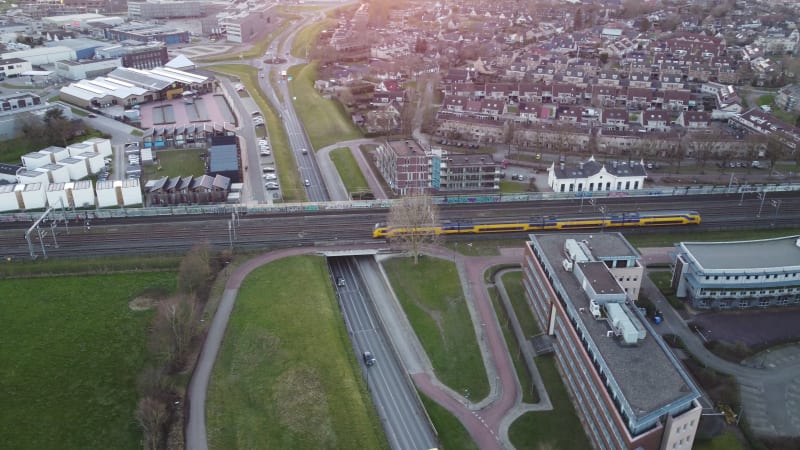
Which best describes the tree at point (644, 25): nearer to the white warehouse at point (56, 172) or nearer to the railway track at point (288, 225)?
the railway track at point (288, 225)

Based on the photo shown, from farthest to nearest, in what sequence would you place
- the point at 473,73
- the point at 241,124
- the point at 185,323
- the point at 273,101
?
the point at 473,73 → the point at 273,101 → the point at 241,124 → the point at 185,323

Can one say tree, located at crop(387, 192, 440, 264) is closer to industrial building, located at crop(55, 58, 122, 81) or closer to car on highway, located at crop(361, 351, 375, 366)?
car on highway, located at crop(361, 351, 375, 366)

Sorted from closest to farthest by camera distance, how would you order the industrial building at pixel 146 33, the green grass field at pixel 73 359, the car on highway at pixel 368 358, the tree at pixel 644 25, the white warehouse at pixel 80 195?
the green grass field at pixel 73 359 → the car on highway at pixel 368 358 → the white warehouse at pixel 80 195 → the industrial building at pixel 146 33 → the tree at pixel 644 25

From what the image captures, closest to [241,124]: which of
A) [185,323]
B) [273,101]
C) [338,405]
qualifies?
[273,101]

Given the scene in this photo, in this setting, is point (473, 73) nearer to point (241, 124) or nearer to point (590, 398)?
point (241, 124)

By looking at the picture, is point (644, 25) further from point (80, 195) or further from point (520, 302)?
point (80, 195)

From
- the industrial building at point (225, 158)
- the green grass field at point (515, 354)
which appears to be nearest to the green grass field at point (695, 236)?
the green grass field at point (515, 354)
